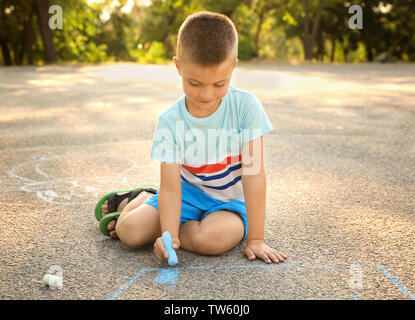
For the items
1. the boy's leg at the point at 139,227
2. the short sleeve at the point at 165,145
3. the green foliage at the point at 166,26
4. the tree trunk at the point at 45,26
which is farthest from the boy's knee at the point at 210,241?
the green foliage at the point at 166,26

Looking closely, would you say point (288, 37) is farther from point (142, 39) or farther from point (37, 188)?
point (37, 188)

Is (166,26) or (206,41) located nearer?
(206,41)

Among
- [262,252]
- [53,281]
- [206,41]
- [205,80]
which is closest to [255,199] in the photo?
[262,252]

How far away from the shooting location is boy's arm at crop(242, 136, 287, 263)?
1.86 metres

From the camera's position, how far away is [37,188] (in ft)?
9.05

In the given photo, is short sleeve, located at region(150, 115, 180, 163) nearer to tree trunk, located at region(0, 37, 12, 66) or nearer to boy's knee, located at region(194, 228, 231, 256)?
boy's knee, located at region(194, 228, 231, 256)

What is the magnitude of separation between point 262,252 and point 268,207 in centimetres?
65

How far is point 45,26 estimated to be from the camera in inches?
Answer: 570

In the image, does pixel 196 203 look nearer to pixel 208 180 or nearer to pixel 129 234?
pixel 208 180

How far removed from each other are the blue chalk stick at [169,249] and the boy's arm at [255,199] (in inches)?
12.7

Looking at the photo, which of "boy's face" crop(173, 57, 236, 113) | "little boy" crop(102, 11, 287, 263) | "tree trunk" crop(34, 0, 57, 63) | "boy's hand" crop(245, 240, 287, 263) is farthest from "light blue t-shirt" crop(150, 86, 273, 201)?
"tree trunk" crop(34, 0, 57, 63)

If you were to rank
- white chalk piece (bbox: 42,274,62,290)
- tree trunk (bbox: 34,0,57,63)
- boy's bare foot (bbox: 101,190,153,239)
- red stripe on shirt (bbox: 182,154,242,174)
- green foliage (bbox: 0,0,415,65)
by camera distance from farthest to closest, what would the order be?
1. green foliage (bbox: 0,0,415,65)
2. tree trunk (bbox: 34,0,57,63)
3. boy's bare foot (bbox: 101,190,153,239)
4. red stripe on shirt (bbox: 182,154,242,174)
5. white chalk piece (bbox: 42,274,62,290)

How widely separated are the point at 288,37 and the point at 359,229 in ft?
68.3

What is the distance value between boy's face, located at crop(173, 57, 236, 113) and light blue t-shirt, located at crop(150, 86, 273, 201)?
17cm
